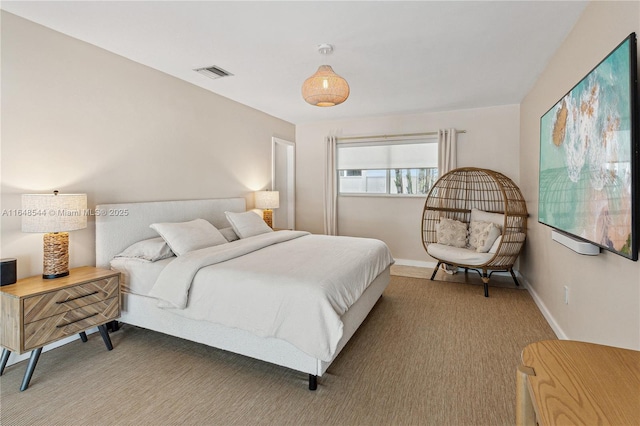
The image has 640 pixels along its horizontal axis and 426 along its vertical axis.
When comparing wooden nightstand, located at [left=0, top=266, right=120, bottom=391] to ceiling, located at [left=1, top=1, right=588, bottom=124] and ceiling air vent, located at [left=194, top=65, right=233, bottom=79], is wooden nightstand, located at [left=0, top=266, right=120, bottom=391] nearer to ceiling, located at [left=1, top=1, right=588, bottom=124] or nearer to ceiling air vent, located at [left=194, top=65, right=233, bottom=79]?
ceiling, located at [left=1, top=1, right=588, bottom=124]

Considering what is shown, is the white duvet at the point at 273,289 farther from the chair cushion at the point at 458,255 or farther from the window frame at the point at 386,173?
Answer: the window frame at the point at 386,173

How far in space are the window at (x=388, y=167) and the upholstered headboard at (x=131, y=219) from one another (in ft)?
9.11

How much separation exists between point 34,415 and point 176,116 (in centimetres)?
295

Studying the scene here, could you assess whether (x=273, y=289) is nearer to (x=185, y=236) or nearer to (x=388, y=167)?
(x=185, y=236)

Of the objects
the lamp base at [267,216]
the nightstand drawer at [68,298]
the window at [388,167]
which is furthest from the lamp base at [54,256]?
the window at [388,167]

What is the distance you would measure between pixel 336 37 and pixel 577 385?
8.83 ft

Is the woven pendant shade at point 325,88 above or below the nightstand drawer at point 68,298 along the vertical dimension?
above

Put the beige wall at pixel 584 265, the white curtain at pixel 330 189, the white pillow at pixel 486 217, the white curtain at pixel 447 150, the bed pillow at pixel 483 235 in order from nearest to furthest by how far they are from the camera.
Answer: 1. the beige wall at pixel 584 265
2. the bed pillow at pixel 483 235
3. the white pillow at pixel 486 217
4. the white curtain at pixel 447 150
5. the white curtain at pixel 330 189

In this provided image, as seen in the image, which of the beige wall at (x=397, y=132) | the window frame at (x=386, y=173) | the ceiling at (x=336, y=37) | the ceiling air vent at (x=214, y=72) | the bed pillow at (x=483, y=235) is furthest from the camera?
the window frame at (x=386, y=173)

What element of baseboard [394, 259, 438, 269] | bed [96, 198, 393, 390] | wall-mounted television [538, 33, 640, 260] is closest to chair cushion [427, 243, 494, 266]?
baseboard [394, 259, 438, 269]

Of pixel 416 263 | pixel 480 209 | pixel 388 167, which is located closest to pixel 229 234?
pixel 388 167

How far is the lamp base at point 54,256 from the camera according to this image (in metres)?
2.38

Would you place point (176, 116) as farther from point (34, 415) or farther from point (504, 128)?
point (504, 128)

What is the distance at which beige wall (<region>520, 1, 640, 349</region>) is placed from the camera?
5.47 feet
